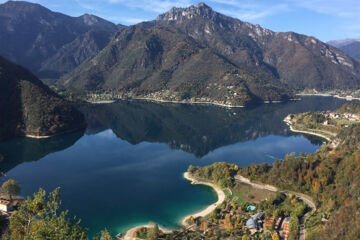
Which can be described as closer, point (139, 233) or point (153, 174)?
point (139, 233)

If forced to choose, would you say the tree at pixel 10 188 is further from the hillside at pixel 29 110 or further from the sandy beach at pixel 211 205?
the hillside at pixel 29 110

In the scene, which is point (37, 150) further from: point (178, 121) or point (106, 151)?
point (178, 121)

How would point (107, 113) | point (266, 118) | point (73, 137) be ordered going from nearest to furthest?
point (73, 137)
point (266, 118)
point (107, 113)

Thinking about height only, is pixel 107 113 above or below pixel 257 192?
above

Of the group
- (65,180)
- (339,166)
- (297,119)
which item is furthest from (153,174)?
(297,119)

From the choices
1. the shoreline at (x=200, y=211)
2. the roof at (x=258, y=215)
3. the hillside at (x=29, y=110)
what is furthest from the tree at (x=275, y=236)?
the hillside at (x=29, y=110)

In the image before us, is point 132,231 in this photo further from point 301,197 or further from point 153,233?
point 301,197
